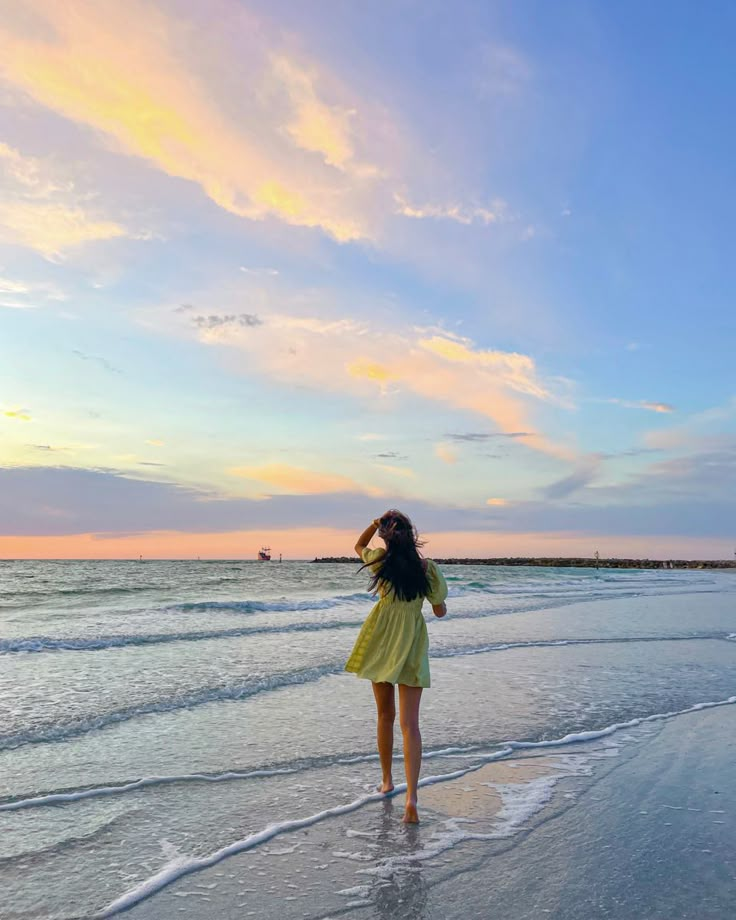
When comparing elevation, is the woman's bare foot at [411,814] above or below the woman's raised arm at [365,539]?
below

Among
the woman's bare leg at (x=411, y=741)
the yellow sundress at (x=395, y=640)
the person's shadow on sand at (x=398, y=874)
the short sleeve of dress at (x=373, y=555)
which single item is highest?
the short sleeve of dress at (x=373, y=555)

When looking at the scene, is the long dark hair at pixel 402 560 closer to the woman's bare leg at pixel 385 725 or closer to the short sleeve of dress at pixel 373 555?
the short sleeve of dress at pixel 373 555

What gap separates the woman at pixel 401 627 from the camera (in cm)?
550

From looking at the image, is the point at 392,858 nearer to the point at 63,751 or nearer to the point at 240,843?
the point at 240,843


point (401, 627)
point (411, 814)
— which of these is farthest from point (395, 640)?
point (411, 814)

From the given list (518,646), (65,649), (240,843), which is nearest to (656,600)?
(518,646)

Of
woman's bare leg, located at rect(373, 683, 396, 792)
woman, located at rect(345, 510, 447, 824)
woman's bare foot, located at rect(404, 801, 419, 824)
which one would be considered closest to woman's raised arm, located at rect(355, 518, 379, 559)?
woman, located at rect(345, 510, 447, 824)

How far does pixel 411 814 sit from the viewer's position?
17.2 feet

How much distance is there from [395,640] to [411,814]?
1.25 m

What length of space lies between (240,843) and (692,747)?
5.00m

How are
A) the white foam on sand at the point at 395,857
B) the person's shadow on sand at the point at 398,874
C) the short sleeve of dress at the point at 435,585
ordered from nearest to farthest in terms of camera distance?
1. the person's shadow on sand at the point at 398,874
2. the white foam on sand at the point at 395,857
3. the short sleeve of dress at the point at 435,585

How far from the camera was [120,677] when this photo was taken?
11.1 metres

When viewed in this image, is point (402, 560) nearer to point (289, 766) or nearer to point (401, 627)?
point (401, 627)

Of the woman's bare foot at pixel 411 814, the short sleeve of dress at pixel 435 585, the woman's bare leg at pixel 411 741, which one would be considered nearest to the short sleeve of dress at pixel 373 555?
the short sleeve of dress at pixel 435 585
